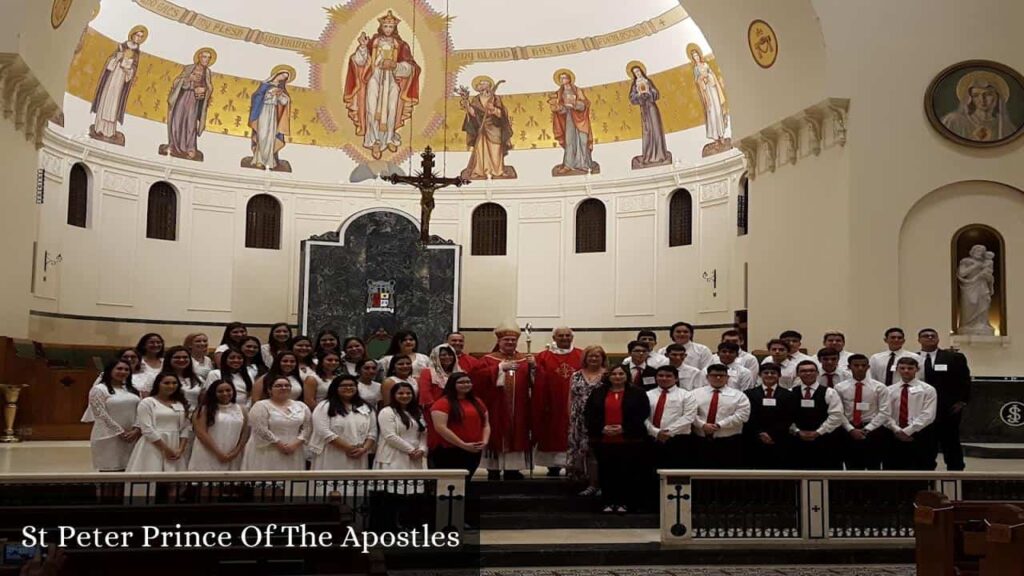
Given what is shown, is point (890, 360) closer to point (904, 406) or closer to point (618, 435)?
point (904, 406)

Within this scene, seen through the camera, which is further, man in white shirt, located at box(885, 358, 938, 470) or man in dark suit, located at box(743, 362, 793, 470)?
man in white shirt, located at box(885, 358, 938, 470)

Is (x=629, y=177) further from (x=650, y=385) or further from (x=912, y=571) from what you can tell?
(x=912, y=571)

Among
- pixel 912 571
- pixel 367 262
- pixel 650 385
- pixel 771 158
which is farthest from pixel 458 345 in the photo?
pixel 367 262

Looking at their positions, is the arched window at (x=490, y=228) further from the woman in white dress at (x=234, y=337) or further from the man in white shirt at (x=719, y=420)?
the man in white shirt at (x=719, y=420)

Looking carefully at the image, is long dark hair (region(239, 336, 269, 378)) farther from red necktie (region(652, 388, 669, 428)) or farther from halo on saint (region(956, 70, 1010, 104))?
halo on saint (region(956, 70, 1010, 104))

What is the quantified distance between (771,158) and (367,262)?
10.0 meters

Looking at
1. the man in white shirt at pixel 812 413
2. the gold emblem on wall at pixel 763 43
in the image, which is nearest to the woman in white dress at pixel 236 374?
the man in white shirt at pixel 812 413

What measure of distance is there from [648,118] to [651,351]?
13.5m

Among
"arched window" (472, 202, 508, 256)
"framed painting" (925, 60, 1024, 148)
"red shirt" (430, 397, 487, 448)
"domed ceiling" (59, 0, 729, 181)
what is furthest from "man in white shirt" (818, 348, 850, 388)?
"arched window" (472, 202, 508, 256)

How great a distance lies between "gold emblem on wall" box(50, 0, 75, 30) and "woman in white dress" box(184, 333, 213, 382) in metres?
7.27

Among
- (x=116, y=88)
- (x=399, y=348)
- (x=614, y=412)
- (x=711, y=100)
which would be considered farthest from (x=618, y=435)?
(x=116, y=88)

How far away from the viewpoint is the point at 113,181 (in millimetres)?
22953

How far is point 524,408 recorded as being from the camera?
37.6 feet

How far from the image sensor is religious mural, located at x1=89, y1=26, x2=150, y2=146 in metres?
22.4
